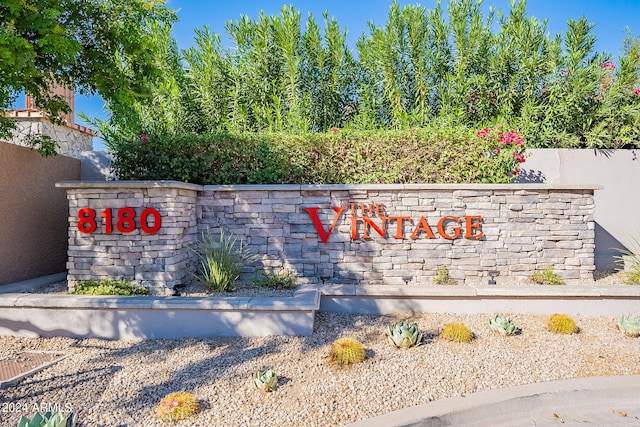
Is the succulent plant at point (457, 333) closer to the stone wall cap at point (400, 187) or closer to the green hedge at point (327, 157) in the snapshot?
the stone wall cap at point (400, 187)

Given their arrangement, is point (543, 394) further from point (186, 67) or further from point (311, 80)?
point (186, 67)

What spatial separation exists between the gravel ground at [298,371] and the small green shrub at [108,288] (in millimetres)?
690

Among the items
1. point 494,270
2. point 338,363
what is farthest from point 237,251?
point 494,270

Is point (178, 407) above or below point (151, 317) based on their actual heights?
below

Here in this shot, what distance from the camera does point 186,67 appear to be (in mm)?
7633

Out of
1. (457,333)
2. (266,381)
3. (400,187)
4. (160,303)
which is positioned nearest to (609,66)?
(400,187)

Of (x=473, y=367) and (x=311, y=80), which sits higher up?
(x=311, y=80)

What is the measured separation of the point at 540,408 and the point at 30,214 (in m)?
6.66

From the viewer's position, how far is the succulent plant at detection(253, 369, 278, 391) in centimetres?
277

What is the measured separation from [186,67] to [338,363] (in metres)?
6.85

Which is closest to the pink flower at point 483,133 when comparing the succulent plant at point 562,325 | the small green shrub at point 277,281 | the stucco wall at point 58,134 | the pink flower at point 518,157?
the pink flower at point 518,157

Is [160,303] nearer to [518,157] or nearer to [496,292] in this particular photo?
[496,292]

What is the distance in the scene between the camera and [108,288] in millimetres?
4391

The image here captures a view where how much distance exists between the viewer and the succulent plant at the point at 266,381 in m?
2.77
